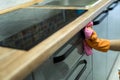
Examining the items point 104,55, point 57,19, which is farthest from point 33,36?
point 104,55

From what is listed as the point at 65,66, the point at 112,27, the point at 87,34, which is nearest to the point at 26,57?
the point at 65,66

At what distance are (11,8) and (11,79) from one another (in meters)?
1.02

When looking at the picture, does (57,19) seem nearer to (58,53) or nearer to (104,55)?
(58,53)

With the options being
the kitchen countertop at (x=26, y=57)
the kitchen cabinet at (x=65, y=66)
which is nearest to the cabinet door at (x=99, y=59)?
the kitchen cabinet at (x=65, y=66)

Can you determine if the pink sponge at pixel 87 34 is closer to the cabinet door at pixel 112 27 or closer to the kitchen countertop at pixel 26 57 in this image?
the kitchen countertop at pixel 26 57

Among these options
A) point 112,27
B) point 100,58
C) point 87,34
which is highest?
point 87,34

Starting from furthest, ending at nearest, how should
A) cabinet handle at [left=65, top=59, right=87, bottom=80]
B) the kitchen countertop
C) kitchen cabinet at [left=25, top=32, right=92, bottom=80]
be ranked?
1. cabinet handle at [left=65, top=59, right=87, bottom=80]
2. kitchen cabinet at [left=25, top=32, right=92, bottom=80]
3. the kitchen countertop

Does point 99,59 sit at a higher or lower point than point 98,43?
lower

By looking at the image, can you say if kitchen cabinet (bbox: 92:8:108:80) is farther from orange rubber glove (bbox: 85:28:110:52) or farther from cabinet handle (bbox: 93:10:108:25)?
orange rubber glove (bbox: 85:28:110:52)

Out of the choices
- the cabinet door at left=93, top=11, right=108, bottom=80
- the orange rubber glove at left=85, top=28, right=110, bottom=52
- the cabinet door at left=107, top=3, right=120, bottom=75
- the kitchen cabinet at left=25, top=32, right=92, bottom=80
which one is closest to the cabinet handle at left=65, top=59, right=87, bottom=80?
the kitchen cabinet at left=25, top=32, right=92, bottom=80

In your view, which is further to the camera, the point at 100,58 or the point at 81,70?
the point at 100,58

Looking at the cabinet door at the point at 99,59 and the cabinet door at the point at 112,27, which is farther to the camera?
the cabinet door at the point at 112,27

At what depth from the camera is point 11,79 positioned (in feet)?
1.47

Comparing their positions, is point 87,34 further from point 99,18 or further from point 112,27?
point 112,27
